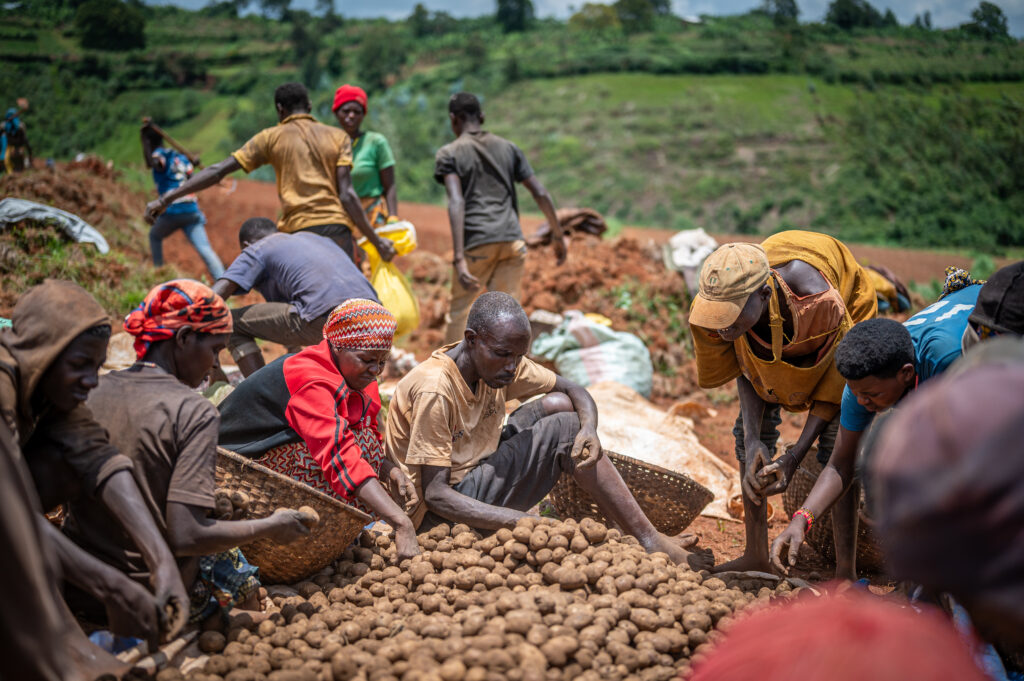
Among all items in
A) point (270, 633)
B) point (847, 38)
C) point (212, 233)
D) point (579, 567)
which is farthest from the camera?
point (847, 38)

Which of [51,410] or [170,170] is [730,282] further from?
[170,170]

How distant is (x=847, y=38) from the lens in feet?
111

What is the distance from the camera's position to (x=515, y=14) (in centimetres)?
5000

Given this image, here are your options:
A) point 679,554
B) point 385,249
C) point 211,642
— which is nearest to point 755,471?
point 679,554

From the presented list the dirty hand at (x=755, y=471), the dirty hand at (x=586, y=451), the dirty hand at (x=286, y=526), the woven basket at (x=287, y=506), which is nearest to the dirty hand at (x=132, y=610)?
the dirty hand at (x=286, y=526)

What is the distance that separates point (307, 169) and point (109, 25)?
120ft

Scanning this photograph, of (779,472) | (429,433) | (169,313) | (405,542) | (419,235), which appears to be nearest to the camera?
(169,313)

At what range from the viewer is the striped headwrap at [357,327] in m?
3.20

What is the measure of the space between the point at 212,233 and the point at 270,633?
Answer: 1132 cm

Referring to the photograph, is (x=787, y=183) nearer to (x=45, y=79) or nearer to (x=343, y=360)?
(x=343, y=360)

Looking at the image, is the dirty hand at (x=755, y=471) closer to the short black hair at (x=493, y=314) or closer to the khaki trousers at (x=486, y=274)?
the short black hair at (x=493, y=314)

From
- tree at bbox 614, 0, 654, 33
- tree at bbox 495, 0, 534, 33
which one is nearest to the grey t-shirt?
tree at bbox 614, 0, 654, 33

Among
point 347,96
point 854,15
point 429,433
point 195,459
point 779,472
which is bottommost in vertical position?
point 779,472

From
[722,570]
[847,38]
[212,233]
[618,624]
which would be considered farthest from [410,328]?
[847,38]
